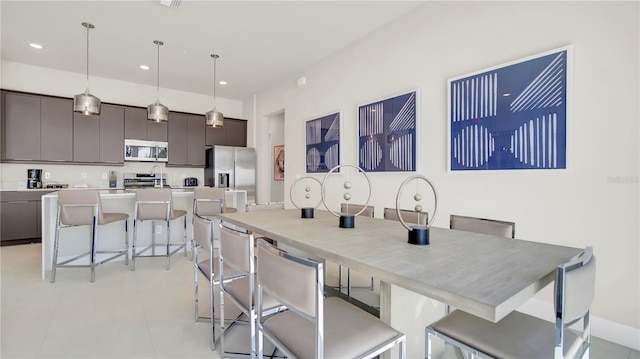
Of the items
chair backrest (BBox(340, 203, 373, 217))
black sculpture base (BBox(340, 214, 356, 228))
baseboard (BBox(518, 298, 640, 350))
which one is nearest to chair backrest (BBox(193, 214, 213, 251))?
black sculpture base (BBox(340, 214, 356, 228))

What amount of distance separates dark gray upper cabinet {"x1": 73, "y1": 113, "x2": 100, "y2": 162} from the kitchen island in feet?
5.66

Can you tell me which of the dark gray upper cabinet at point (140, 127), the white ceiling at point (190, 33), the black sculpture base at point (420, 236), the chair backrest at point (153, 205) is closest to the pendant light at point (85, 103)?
the white ceiling at point (190, 33)

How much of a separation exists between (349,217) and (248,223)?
68 centimetres

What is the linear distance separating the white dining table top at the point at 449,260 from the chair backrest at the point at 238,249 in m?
0.20

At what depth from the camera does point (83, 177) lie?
5.20 metres

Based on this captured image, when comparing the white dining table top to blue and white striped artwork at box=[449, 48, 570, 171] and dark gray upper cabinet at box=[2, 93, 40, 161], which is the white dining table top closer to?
blue and white striped artwork at box=[449, 48, 570, 171]

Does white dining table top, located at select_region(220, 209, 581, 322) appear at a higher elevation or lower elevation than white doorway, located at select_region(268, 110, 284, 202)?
lower

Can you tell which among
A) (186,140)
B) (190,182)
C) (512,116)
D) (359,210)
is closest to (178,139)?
(186,140)

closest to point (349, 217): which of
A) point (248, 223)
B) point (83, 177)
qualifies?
point (248, 223)

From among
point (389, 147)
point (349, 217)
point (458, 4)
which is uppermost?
point (458, 4)

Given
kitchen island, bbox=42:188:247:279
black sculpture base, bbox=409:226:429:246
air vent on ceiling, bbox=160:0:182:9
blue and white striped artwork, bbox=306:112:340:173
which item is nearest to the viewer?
black sculpture base, bbox=409:226:429:246

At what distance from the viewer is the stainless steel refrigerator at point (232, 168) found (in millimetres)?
5891

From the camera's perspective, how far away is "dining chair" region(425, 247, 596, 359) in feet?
2.80

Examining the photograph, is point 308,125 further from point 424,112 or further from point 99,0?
point 99,0
